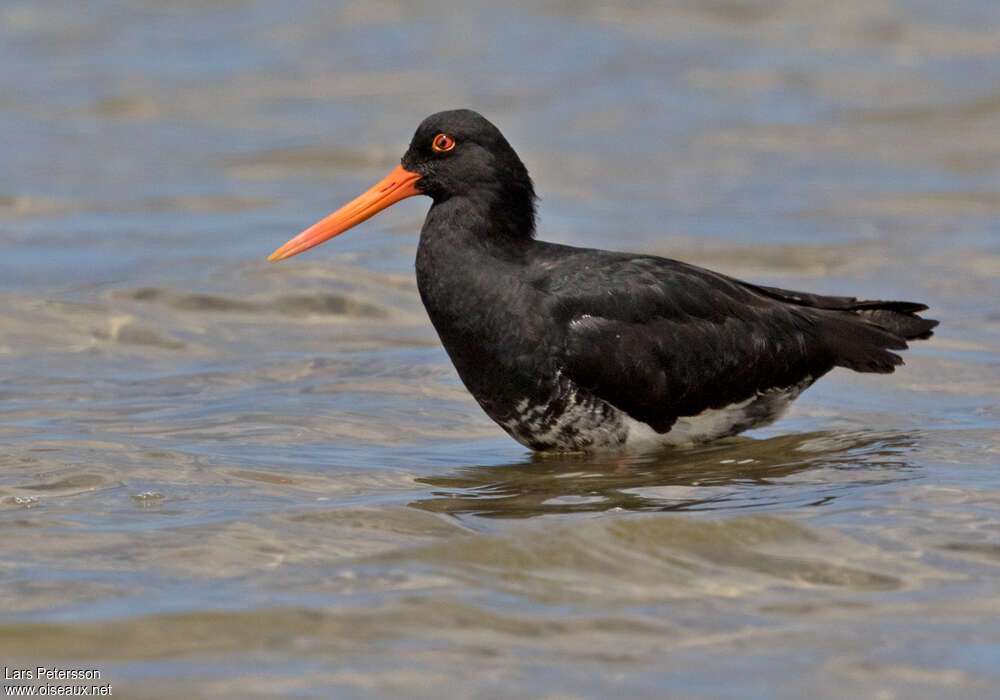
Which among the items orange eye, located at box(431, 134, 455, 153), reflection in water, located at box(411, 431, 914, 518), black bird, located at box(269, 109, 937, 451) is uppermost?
orange eye, located at box(431, 134, 455, 153)

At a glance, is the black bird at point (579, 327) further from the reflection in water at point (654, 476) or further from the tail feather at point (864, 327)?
the reflection in water at point (654, 476)

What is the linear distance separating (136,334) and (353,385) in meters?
2.15

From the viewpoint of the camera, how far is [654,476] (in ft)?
26.3

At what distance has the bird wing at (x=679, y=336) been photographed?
26.6 ft

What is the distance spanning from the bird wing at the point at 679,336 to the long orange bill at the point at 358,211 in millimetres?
1057

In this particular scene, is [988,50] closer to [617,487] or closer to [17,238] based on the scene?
[17,238]

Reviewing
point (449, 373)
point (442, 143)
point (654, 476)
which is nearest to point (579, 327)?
point (654, 476)

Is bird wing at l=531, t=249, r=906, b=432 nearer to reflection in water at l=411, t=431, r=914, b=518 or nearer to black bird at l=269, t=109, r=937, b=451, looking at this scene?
black bird at l=269, t=109, r=937, b=451

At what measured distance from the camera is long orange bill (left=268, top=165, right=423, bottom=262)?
882cm

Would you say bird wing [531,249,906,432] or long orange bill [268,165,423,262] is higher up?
long orange bill [268,165,423,262]

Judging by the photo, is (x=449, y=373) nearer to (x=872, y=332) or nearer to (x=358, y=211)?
(x=358, y=211)

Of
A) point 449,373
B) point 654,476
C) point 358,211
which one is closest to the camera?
point 654,476

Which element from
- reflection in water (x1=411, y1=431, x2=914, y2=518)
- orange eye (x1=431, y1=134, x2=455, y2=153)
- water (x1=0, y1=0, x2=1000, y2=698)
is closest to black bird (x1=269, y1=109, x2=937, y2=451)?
orange eye (x1=431, y1=134, x2=455, y2=153)

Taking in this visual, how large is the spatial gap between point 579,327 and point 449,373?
2705 mm
